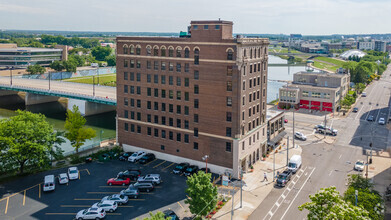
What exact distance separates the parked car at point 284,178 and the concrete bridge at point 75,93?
64.0m

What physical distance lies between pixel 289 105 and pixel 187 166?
69983mm

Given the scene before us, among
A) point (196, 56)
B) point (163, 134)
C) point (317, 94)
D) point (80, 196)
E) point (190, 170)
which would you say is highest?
point (196, 56)

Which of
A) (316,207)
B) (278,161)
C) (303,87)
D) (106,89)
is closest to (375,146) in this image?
(278,161)

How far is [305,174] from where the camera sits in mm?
64312

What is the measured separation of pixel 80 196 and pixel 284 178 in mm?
33852

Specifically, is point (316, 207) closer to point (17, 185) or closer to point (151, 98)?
point (151, 98)

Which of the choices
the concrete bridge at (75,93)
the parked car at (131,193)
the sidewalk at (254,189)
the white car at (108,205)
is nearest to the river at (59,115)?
the concrete bridge at (75,93)

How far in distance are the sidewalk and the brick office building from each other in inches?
90.9

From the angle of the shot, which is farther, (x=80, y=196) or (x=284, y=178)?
(x=284, y=178)

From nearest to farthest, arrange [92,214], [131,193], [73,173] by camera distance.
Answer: [92,214] < [131,193] < [73,173]

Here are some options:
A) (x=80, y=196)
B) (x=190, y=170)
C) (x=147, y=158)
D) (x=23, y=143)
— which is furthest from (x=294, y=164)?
(x=23, y=143)

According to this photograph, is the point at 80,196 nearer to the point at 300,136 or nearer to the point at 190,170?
the point at 190,170

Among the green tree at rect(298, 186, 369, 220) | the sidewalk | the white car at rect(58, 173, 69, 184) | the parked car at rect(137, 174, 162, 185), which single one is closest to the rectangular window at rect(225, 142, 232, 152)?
the sidewalk

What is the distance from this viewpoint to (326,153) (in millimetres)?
76812
